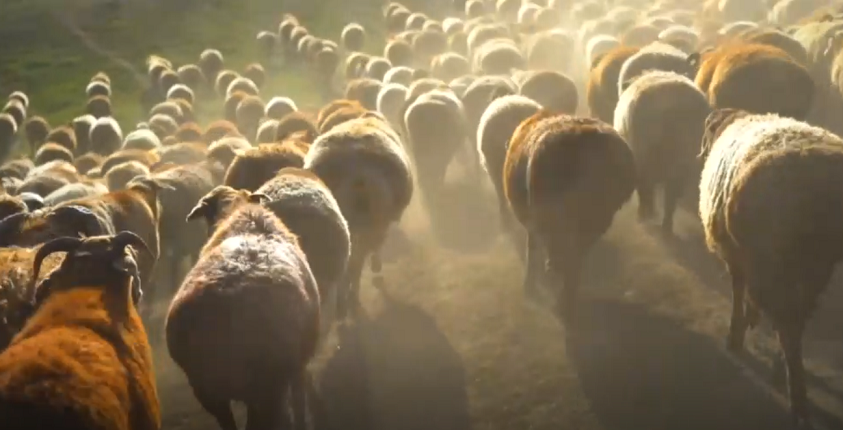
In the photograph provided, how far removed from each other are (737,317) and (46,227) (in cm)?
690

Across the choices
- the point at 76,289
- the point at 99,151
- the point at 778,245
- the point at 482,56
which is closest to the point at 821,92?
the point at 482,56

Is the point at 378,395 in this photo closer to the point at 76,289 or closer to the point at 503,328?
the point at 503,328

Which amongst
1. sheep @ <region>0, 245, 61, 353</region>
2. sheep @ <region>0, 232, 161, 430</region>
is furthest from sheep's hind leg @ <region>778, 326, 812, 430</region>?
sheep @ <region>0, 245, 61, 353</region>

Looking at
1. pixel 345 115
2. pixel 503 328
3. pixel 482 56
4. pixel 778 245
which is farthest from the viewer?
pixel 482 56

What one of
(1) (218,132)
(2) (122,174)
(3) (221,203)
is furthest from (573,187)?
(1) (218,132)

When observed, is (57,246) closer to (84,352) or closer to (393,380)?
(84,352)

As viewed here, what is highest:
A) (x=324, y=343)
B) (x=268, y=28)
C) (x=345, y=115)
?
(x=345, y=115)

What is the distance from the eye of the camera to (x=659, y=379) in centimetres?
720

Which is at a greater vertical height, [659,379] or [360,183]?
[360,183]

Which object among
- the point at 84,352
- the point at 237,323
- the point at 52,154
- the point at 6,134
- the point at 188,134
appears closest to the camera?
the point at 84,352

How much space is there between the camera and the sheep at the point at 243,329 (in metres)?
5.16

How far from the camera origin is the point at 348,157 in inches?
344

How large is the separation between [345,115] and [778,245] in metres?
7.65

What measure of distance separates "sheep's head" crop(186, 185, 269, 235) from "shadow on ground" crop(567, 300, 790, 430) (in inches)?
Answer: 139
